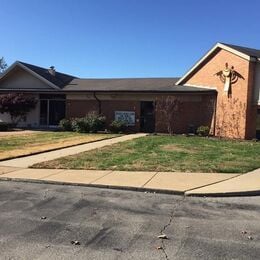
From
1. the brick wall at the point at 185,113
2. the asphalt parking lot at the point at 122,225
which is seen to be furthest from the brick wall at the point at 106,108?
the asphalt parking lot at the point at 122,225

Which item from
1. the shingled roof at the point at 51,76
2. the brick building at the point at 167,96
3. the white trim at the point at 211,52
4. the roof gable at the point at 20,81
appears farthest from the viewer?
the roof gable at the point at 20,81

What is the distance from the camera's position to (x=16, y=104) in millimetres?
30531

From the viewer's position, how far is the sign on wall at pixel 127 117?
29.4m

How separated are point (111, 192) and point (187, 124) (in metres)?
18.4

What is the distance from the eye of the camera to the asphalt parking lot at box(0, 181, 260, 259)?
19.2ft

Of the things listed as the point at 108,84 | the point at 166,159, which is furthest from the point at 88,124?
the point at 166,159

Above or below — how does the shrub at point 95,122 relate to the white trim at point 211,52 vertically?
below

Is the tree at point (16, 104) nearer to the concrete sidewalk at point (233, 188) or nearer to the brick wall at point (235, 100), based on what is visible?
the brick wall at point (235, 100)

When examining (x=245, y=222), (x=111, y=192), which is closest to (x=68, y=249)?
(x=245, y=222)

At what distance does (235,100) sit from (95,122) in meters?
8.37

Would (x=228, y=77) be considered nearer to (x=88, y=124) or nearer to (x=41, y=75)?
(x=88, y=124)

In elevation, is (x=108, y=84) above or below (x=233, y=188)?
above

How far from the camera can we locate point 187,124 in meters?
27.6

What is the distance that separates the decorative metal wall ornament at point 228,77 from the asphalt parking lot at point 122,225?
54.1 feet
